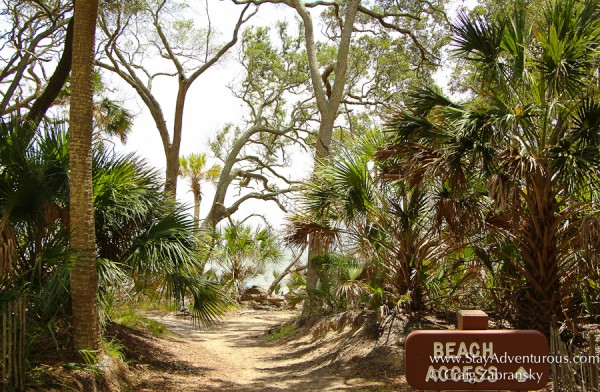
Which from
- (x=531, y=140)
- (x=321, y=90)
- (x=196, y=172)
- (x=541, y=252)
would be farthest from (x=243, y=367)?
(x=196, y=172)

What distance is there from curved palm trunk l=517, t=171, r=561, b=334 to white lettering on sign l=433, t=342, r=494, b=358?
4111 mm

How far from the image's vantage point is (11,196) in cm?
616

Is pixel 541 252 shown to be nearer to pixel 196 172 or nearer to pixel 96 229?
pixel 96 229

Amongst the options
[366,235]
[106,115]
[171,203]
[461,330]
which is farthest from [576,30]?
[106,115]

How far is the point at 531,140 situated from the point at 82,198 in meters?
5.31

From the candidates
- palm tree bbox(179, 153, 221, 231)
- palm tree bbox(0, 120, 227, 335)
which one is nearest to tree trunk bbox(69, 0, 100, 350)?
palm tree bbox(0, 120, 227, 335)

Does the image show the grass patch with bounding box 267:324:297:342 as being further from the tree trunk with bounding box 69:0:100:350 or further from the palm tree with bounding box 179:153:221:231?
the palm tree with bounding box 179:153:221:231

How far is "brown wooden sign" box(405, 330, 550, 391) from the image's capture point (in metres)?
3.00

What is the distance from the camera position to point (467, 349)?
3.06 m

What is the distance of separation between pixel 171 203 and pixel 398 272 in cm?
380

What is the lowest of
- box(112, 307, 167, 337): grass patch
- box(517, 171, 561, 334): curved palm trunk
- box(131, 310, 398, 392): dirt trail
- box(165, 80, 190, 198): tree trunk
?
box(131, 310, 398, 392): dirt trail

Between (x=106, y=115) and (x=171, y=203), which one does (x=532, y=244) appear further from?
(x=106, y=115)

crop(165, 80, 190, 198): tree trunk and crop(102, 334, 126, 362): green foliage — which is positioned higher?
crop(165, 80, 190, 198): tree trunk

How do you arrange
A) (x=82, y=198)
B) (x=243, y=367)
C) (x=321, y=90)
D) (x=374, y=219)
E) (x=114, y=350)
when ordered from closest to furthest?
(x=82, y=198) → (x=114, y=350) → (x=374, y=219) → (x=243, y=367) → (x=321, y=90)
